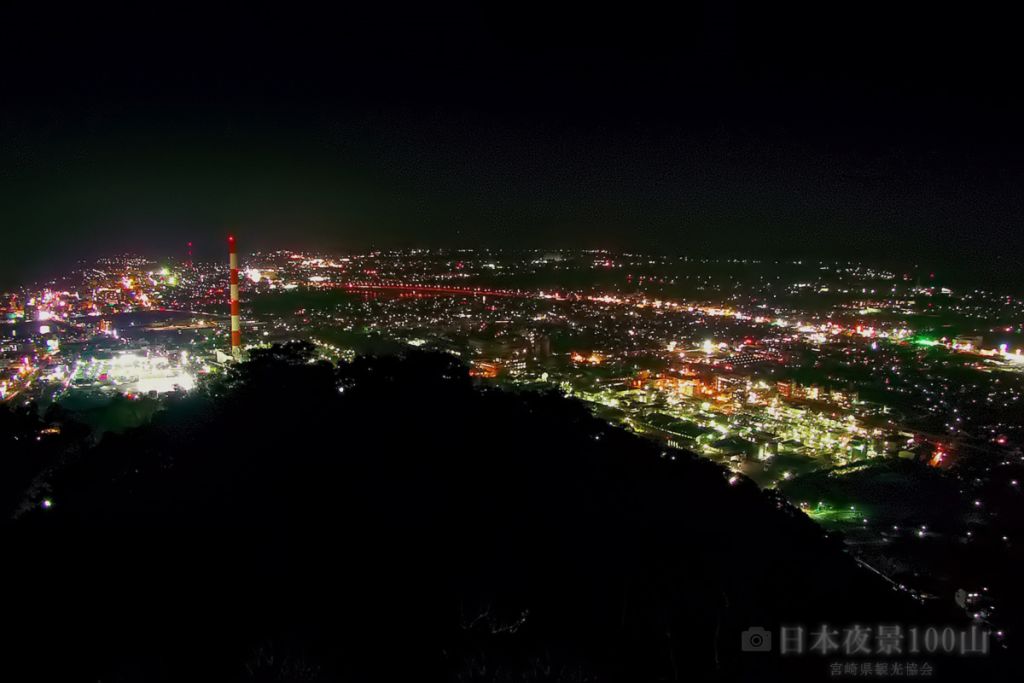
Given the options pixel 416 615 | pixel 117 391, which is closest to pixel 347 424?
pixel 416 615

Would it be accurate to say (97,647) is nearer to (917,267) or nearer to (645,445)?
(645,445)

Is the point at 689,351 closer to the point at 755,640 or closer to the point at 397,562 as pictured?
the point at 755,640

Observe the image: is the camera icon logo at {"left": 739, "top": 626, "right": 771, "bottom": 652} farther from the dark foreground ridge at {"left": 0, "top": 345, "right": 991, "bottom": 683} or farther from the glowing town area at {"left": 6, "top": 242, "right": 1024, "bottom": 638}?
the glowing town area at {"left": 6, "top": 242, "right": 1024, "bottom": 638}

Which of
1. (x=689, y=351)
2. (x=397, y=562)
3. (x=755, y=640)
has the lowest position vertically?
(x=689, y=351)

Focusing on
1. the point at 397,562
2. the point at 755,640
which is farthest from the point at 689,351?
the point at 397,562

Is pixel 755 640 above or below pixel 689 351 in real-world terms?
above

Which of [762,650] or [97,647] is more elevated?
[97,647]
